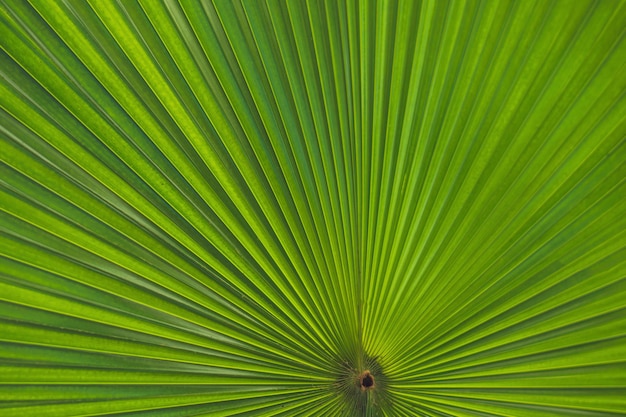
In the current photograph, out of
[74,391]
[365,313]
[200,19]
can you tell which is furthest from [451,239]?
[74,391]

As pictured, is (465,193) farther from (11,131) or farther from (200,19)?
(11,131)

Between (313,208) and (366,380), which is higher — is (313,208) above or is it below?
above

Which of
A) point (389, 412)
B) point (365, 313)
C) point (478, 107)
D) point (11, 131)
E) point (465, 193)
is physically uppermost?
point (478, 107)

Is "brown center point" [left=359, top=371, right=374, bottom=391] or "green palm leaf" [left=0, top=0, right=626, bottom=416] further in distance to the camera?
"brown center point" [left=359, top=371, right=374, bottom=391]

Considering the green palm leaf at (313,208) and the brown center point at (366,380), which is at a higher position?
the green palm leaf at (313,208)

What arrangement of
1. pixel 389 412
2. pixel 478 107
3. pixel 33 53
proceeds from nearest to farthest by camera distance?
pixel 33 53 → pixel 478 107 → pixel 389 412

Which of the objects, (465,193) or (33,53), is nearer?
(33,53)

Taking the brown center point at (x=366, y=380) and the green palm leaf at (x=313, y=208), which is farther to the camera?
the brown center point at (x=366, y=380)

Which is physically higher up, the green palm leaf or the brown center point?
the green palm leaf
